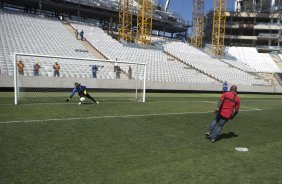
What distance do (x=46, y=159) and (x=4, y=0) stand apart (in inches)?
1789

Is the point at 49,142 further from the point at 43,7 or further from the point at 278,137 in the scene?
the point at 43,7

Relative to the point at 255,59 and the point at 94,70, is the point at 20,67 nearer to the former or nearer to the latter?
the point at 94,70

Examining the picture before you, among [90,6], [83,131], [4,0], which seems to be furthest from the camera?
[90,6]

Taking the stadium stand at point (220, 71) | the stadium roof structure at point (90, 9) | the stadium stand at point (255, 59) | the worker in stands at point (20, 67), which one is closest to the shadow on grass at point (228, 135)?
the worker in stands at point (20, 67)

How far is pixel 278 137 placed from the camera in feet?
28.2

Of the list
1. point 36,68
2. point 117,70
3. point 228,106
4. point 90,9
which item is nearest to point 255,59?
point 90,9

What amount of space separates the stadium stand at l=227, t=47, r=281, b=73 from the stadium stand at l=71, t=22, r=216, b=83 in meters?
21.4

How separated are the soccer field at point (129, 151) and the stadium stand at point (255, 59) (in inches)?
1734

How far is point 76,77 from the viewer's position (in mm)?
21750

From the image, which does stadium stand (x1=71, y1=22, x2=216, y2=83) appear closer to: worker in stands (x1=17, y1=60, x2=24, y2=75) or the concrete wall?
the concrete wall

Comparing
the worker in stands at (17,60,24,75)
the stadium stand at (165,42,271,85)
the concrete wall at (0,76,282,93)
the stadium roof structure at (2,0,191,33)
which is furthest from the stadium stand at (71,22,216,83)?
the worker in stands at (17,60,24,75)

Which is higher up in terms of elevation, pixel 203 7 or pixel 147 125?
pixel 203 7

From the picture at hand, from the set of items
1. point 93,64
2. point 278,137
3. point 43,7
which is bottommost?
point 278,137

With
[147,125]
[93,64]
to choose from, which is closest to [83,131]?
[147,125]
